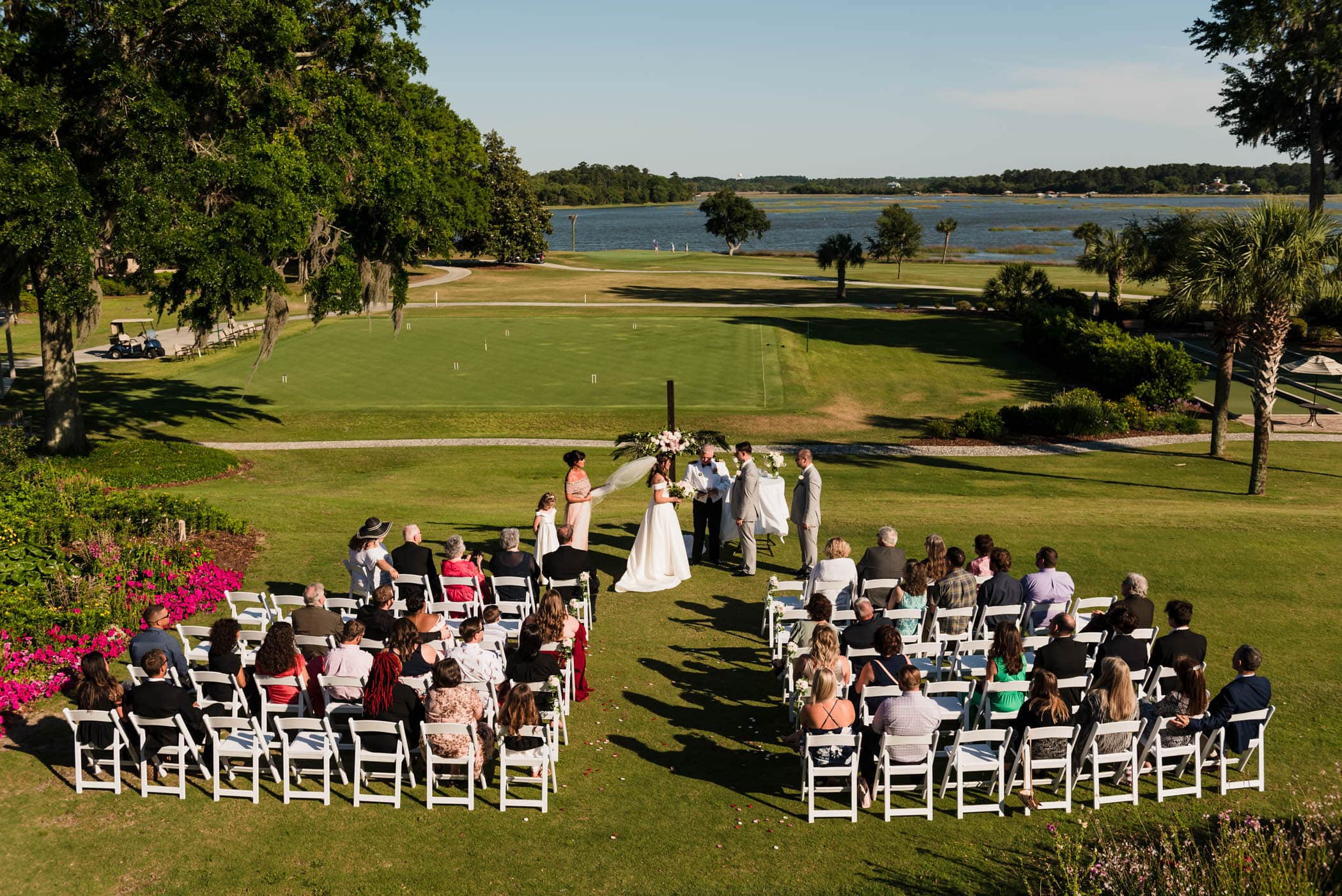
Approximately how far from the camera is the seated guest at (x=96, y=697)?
9648 millimetres

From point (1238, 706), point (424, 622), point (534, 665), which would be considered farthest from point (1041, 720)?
point (424, 622)

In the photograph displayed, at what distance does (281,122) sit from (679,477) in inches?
575

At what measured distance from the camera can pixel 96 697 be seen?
9.66 meters

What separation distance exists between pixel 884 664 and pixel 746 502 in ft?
18.6

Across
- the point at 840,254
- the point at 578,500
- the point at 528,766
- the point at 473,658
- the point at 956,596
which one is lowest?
the point at 528,766

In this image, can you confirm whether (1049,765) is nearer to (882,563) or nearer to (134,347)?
(882,563)

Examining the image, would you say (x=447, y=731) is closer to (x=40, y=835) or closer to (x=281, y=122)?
(x=40, y=835)

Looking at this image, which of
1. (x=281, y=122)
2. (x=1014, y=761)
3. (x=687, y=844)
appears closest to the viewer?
(x=687, y=844)

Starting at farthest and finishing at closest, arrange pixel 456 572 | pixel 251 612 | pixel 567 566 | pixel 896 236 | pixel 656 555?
pixel 896 236, pixel 656 555, pixel 567 566, pixel 251 612, pixel 456 572

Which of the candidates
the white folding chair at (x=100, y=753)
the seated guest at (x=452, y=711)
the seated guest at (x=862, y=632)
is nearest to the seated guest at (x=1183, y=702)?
the seated guest at (x=862, y=632)

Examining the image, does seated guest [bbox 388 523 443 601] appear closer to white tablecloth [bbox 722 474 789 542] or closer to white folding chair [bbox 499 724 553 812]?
white folding chair [bbox 499 724 553 812]

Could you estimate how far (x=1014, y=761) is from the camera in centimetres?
962

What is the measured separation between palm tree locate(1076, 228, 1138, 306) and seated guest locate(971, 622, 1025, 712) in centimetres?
5018

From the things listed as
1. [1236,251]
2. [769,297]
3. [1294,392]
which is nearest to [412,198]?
[1236,251]
